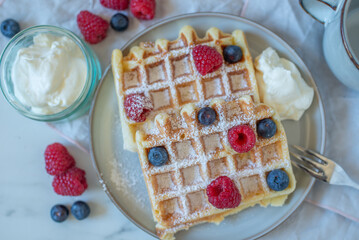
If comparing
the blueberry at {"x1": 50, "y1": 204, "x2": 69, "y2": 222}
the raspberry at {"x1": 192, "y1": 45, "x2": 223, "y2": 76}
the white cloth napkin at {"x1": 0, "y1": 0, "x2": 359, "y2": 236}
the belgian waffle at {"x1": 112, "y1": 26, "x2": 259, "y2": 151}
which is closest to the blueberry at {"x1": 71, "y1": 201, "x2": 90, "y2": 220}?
the blueberry at {"x1": 50, "y1": 204, "x2": 69, "y2": 222}

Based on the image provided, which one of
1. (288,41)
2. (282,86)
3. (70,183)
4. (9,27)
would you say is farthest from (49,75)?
(288,41)

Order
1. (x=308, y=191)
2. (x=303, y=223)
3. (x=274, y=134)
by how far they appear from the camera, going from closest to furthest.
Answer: (x=274, y=134) < (x=308, y=191) < (x=303, y=223)

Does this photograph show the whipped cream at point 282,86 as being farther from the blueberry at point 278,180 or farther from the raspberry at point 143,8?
the raspberry at point 143,8

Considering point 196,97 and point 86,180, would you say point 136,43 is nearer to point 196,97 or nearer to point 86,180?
point 196,97

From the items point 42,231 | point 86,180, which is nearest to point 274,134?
point 86,180

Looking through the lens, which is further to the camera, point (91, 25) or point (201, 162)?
point (91, 25)

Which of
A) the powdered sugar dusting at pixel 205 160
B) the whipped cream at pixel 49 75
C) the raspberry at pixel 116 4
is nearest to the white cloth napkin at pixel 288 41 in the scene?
the raspberry at pixel 116 4

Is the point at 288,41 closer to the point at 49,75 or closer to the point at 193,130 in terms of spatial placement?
the point at 193,130
